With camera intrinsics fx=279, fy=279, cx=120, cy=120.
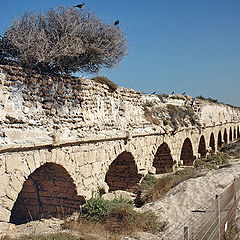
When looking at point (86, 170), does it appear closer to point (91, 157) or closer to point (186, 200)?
point (91, 157)

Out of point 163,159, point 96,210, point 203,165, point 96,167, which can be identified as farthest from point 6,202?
point 203,165

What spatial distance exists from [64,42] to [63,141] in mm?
2218

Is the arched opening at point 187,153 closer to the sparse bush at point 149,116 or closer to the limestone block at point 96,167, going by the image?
the sparse bush at point 149,116

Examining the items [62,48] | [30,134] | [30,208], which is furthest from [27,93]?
[30,208]

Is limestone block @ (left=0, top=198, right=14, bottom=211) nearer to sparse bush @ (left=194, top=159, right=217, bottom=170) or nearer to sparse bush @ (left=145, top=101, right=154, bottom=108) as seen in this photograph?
sparse bush @ (left=145, top=101, right=154, bottom=108)

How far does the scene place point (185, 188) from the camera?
781 cm

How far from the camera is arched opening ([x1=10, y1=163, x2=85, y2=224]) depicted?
644 centimetres

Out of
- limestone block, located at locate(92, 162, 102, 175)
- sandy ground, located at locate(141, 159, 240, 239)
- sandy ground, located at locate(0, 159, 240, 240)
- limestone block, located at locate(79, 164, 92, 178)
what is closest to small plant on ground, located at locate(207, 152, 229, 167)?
sandy ground, located at locate(141, 159, 240, 239)

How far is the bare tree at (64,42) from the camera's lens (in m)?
5.80

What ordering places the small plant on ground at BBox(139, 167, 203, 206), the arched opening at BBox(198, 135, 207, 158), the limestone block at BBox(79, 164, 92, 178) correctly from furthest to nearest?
the arched opening at BBox(198, 135, 207, 158) → the small plant on ground at BBox(139, 167, 203, 206) → the limestone block at BBox(79, 164, 92, 178)

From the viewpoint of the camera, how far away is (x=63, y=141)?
589cm

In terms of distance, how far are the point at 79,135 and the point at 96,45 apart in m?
2.38

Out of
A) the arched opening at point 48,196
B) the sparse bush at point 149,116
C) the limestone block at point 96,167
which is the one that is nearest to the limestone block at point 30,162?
the arched opening at point 48,196

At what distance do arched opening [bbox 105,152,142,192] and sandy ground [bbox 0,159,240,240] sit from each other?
1.59 meters
